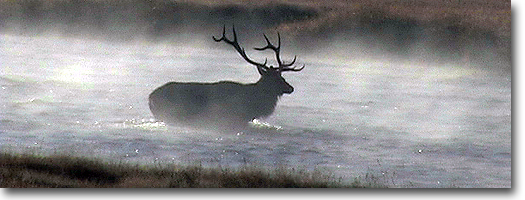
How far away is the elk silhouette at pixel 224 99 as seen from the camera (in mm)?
9969

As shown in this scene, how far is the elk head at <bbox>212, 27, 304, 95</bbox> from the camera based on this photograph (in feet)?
32.5

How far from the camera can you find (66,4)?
33.0 ft

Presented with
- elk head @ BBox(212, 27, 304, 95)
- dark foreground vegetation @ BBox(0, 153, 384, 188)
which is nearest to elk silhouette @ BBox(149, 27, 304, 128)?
elk head @ BBox(212, 27, 304, 95)

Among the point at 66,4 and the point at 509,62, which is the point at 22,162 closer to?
the point at 66,4

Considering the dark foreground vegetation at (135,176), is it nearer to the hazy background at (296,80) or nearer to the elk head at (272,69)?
the hazy background at (296,80)

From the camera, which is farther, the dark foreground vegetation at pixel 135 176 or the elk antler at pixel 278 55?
the elk antler at pixel 278 55

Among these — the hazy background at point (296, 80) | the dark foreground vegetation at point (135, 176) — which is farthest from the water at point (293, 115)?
the dark foreground vegetation at point (135, 176)

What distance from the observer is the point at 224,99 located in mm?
10477

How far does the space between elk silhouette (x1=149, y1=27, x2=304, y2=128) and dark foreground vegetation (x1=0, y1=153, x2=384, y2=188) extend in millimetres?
1199

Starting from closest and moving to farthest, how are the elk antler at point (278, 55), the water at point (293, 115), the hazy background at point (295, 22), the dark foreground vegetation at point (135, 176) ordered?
the dark foreground vegetation at point (135, 176), the water at point (293, 115), the hazy background at point (295, 22), the elk antler at point (278, 55)

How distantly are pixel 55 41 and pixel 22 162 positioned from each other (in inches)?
62.7

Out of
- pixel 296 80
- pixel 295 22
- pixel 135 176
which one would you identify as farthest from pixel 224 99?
pixel 135 176

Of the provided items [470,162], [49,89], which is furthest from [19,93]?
[470,162]

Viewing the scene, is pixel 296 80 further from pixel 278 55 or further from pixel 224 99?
pixel 224 99
